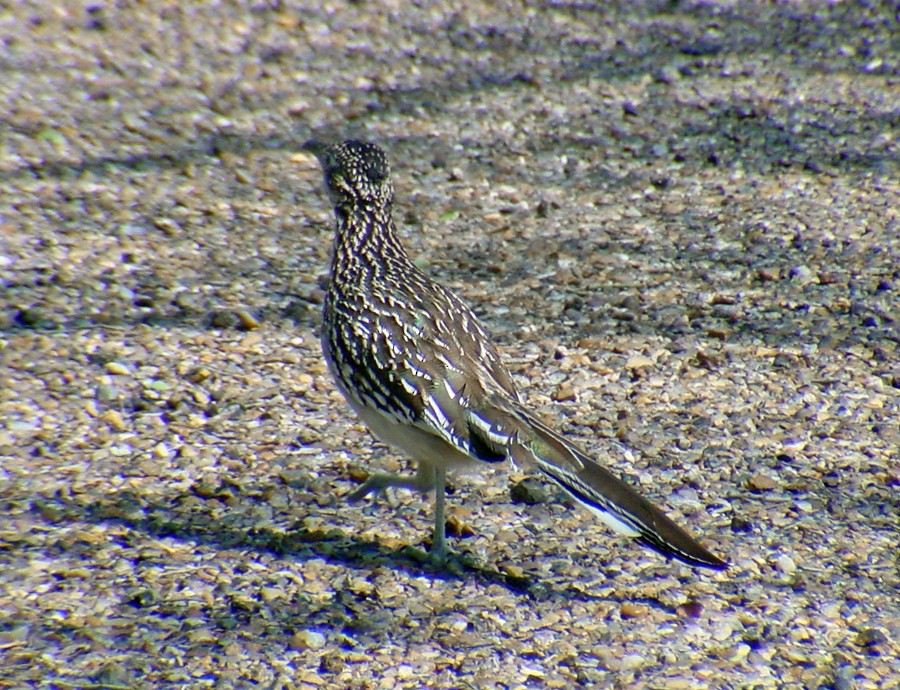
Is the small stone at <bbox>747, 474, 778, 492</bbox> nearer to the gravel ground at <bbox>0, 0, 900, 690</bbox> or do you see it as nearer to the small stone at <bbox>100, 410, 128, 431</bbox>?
the gravel ground at <bbox>0, 0, 900, 690</bbox>

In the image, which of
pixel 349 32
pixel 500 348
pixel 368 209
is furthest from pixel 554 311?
pixel 349 32

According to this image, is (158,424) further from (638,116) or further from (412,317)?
(638,116)

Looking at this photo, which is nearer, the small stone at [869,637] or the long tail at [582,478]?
the long tail at [582,478]

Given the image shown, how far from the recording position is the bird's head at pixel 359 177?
561 centimetres

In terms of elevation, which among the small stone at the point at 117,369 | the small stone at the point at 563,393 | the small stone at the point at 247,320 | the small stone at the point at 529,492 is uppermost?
the small stone at the point at 247,320

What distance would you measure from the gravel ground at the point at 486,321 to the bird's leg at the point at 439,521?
0.09 m

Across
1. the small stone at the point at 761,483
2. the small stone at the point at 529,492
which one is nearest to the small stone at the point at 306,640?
the small stone at the point at 529,492

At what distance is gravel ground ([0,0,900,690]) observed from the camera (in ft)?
14.6

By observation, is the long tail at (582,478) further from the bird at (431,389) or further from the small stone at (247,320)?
the small stone at (247,320)

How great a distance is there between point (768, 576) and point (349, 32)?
21.8ft

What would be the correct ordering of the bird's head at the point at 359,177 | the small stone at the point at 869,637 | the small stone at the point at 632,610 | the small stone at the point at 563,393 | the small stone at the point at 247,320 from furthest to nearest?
the small stone at the point at 247,320
the small stone at the point at 563,393
the bird's head at the point at 359,177
the small stone at the point at 632,610
the small stone at the point at 869,637

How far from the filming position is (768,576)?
4.77 metres

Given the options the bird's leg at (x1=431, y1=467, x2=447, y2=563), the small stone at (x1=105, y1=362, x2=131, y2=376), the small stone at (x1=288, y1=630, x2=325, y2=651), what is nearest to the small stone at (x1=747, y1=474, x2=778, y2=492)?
the bird's leg at (x1=431, y1=467, x2=447, y2=563)

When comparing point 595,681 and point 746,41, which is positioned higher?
point 746,41
